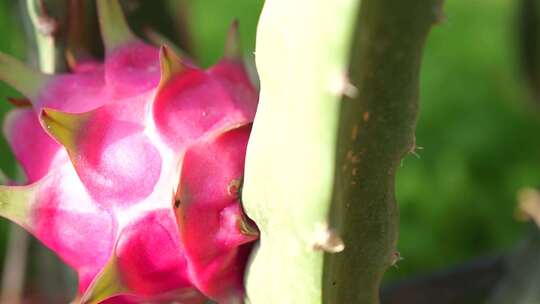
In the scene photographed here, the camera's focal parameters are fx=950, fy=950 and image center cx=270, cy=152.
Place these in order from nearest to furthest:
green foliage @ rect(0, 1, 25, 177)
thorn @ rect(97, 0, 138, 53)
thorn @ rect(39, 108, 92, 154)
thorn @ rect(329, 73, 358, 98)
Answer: thorn @ rect(329, 73, 358, 98)
thorn @ rect(39, 108, 92, 154)
thorn @ rect(97, 0, 138, 53)
green foliage @ rect(0, 1, 25, 177)

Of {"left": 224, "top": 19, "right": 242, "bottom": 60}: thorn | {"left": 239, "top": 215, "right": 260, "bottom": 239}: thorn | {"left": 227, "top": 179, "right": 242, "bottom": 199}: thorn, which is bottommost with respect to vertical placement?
{"left": 239, "top": 215, "right": 260, "bottom": 239}: thorn

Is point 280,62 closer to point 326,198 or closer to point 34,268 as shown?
point 326,198

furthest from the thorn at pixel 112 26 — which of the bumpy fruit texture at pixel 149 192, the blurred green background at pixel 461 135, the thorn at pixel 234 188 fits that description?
the blurred green background at pixel 461 135

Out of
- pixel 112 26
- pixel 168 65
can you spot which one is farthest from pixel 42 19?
pixel 168 65

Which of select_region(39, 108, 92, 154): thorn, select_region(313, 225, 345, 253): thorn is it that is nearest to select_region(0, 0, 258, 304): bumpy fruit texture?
select_region(39, 108, 92, 154): thorn

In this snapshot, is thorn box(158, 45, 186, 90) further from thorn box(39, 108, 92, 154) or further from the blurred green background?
the blurred green background
